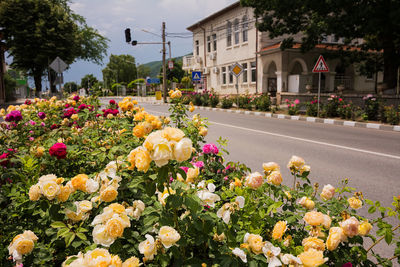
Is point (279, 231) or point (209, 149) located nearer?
point (279, 231)

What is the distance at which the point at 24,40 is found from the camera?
30938 millimetres

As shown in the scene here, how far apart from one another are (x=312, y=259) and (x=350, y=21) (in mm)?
13716

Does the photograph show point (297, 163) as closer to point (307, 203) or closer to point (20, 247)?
point (307, 203)

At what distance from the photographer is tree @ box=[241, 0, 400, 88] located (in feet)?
39.2

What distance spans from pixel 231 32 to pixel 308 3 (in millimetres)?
16229

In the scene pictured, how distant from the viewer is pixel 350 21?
40.6 ft

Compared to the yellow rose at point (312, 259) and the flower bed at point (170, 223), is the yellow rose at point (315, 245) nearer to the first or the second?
the flower bed at point (170, 223)

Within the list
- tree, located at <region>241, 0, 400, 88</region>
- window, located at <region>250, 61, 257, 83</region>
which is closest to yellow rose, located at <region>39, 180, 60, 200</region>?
tree, located at <region>241, 0, 400, 88</region>

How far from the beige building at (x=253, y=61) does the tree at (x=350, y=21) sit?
5654mm

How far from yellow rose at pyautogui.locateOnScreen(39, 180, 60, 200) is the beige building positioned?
21.2 metres

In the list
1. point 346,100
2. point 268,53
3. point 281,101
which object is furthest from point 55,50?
point 346,100

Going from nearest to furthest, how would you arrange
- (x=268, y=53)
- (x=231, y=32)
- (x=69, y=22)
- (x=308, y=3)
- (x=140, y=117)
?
1. (x=140, y=117)
2. (x=308, y=3)
3. (x=268, y=53)
4. (x=231, y=32)
5. (x=69, y=22)

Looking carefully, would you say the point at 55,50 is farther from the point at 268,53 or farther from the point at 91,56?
the point at 268,53

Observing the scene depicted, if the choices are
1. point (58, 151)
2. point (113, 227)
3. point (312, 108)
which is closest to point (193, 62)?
point (312, 108)
